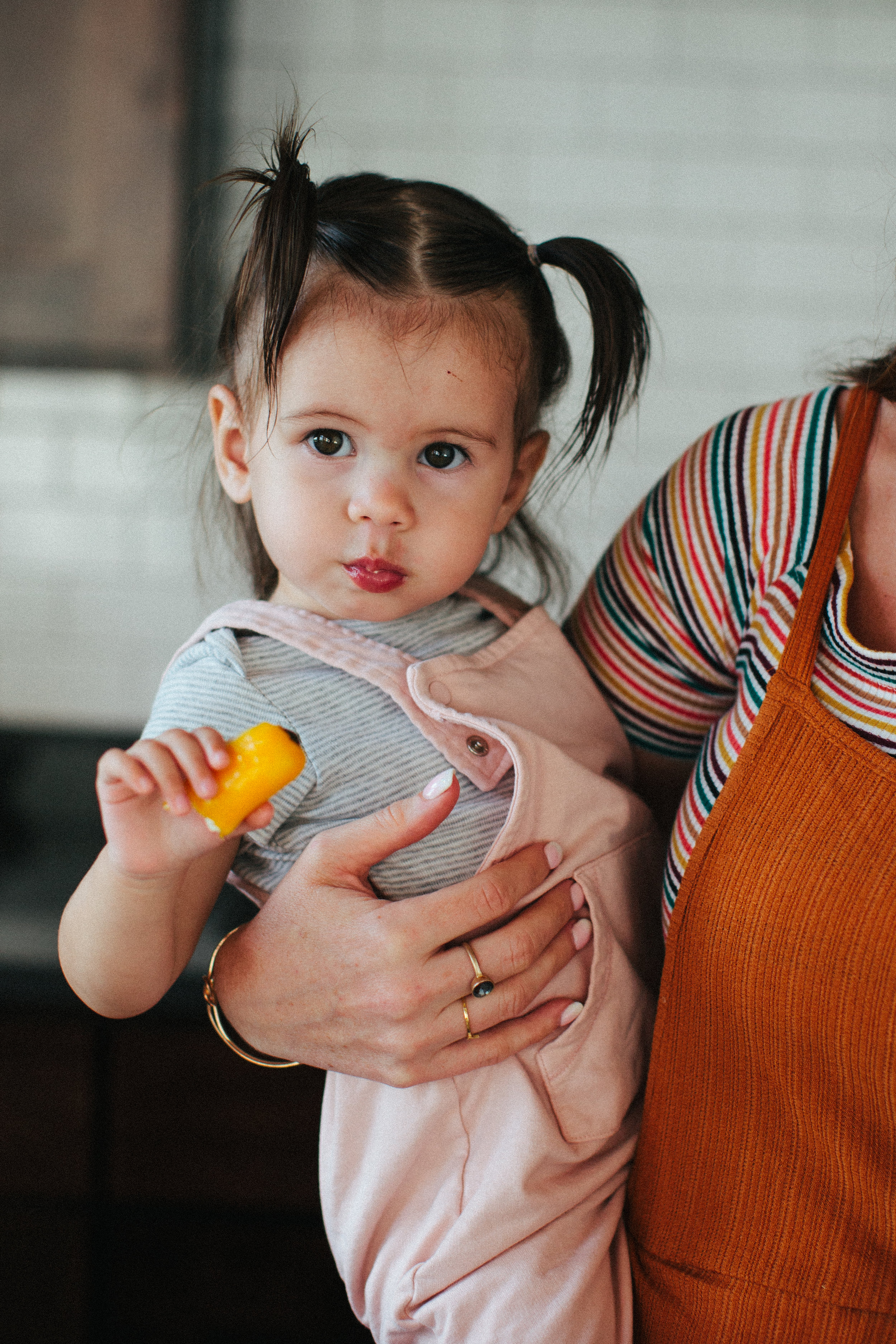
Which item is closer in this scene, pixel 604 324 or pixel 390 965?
pixel 390 965

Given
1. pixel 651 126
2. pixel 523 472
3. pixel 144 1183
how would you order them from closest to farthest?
pixel 523 472 < pixel 144 1183 < pixel 651 126

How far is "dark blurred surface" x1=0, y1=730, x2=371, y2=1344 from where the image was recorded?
1.33m

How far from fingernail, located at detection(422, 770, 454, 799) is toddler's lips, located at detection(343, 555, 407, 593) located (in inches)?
6.3

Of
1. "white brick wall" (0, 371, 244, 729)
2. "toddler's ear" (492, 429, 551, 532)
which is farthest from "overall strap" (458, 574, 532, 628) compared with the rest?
"white brick wall" (0, 371, 244, 729)

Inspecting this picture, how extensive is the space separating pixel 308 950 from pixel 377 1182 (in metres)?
0.18

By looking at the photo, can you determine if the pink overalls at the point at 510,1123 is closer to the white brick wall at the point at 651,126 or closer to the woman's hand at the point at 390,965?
the woman's hand at the point at 390,965

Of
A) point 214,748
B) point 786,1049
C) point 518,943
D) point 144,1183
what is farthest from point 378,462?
point 144,1183

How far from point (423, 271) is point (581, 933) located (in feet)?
1.71

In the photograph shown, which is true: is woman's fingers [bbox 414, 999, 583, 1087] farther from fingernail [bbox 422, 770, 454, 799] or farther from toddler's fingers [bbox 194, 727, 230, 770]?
toddler's fingers [bbox 194, 727, 230, 770]

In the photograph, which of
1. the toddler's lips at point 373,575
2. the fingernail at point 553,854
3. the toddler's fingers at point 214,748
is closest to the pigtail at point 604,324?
the toddler's lips at point 373,575

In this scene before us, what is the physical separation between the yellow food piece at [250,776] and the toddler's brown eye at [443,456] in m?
0.28

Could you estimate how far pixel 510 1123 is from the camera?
0.75 metres

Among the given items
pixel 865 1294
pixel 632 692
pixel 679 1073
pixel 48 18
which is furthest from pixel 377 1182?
pixel 48 18

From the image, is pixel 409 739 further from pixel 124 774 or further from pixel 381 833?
pixel 124 774
